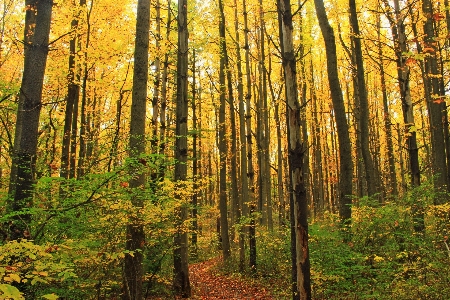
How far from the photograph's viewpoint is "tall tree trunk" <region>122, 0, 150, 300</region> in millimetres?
6266

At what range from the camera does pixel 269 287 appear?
33.7 ft

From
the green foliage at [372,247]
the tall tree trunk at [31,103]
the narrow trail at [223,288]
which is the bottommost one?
the narrow trail at [223,288]

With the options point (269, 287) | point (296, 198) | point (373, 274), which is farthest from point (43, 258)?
point (269, 287)

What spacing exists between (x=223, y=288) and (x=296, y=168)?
24.1ft

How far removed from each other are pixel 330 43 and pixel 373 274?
20.9 feet

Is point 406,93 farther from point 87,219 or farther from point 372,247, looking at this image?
point 87,219

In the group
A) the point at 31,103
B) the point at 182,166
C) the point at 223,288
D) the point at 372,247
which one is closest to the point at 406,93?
the point at 372,247

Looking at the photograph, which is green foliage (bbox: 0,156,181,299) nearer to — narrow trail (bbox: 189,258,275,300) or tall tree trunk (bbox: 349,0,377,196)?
narrow trail (bbox: 189,258,275,300)

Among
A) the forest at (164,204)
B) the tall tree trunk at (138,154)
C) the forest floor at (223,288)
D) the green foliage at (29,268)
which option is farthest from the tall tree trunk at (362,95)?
the green foliage at (29,268)

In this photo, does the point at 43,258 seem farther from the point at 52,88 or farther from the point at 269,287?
the point at 52,88

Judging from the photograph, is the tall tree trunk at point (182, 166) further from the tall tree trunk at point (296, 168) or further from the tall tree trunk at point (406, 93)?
the tall tree trunk at point (406, 93)

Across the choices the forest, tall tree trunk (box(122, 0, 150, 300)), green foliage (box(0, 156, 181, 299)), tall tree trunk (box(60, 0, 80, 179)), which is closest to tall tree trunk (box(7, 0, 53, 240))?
the forest

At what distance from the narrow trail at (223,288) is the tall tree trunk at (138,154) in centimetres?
357

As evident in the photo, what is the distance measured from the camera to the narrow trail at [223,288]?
967 cm
